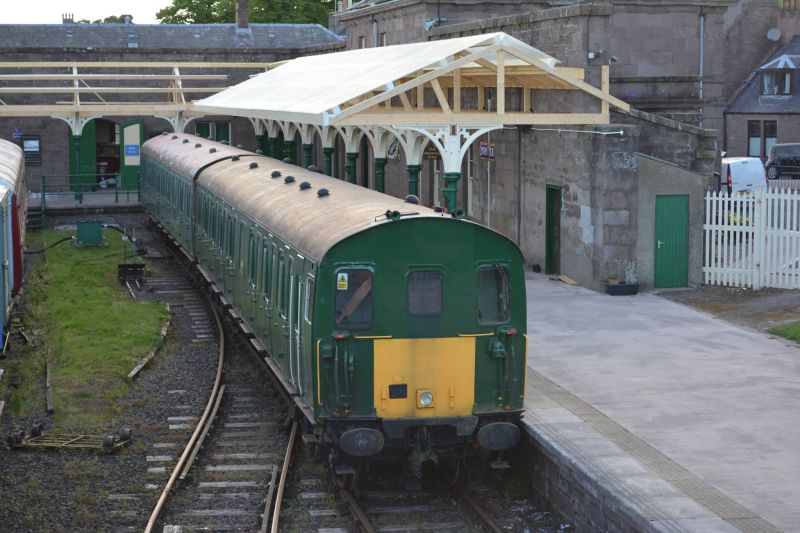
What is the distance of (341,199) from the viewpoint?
14.5 metres

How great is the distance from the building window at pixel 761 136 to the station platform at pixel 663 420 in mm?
29943

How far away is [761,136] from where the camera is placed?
48.2 meters

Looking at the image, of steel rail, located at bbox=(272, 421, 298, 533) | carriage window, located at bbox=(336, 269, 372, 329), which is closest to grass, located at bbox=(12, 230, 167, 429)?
steel rail, located at bbox=(272, 421, 298, 533)

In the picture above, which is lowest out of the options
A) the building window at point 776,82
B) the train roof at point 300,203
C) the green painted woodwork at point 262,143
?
the train roof at point 300,203

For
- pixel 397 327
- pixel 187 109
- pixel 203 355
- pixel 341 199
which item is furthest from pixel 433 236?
pixel 187 109

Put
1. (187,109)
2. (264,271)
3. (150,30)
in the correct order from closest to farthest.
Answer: (264,271) → (187,109) → (150,30)

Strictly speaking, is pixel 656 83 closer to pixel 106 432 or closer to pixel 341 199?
pixel 341 199

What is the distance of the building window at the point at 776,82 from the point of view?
47312mm

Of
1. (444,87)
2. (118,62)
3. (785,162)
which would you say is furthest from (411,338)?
(118,62)

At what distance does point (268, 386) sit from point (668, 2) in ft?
47.7

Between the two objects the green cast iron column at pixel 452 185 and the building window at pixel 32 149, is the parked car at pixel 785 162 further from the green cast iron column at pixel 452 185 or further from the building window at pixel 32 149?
the green cast iron column at pixel 452 185

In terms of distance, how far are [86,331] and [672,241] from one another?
10.3 meters

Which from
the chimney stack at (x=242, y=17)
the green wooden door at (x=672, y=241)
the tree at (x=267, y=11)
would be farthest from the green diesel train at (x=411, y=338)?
the tree at (x=267, y=11)

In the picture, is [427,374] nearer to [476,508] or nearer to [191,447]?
[476,508]
